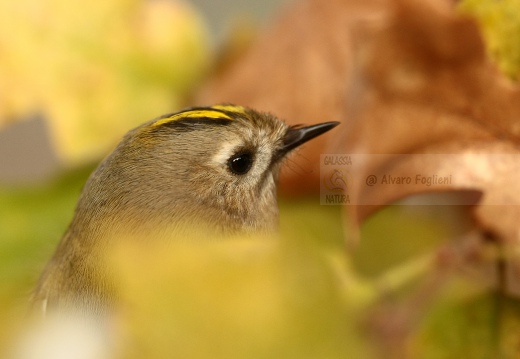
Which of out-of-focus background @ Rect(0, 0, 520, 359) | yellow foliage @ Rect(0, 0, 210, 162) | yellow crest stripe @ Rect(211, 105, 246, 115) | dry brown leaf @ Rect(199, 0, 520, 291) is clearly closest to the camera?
out-of-focus background @ Rect(0, 0, 520, 359)

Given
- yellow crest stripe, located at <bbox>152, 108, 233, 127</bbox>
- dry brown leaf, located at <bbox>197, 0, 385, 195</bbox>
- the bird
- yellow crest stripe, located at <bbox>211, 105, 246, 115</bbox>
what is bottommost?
the bird

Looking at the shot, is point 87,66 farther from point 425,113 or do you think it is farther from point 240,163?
point 425,113

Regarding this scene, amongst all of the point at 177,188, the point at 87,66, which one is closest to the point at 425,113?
the point at 177,188

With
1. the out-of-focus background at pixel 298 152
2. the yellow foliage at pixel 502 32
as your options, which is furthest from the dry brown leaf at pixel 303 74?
the yellow foliage at pixel 502 32

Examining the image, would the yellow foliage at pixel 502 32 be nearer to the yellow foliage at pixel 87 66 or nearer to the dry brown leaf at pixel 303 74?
the dry brown leaf at pixel 303 74

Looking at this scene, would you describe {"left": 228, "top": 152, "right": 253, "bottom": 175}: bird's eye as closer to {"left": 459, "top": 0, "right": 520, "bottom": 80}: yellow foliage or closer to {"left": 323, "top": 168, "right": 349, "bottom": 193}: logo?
{"left": 323, "top": 168, "right": 349, "bottom": 193}: logo

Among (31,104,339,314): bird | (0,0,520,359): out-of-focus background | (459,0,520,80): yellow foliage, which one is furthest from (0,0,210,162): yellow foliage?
(459,0,520,80): yellow foliage

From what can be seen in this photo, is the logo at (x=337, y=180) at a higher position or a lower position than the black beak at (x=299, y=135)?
lower
